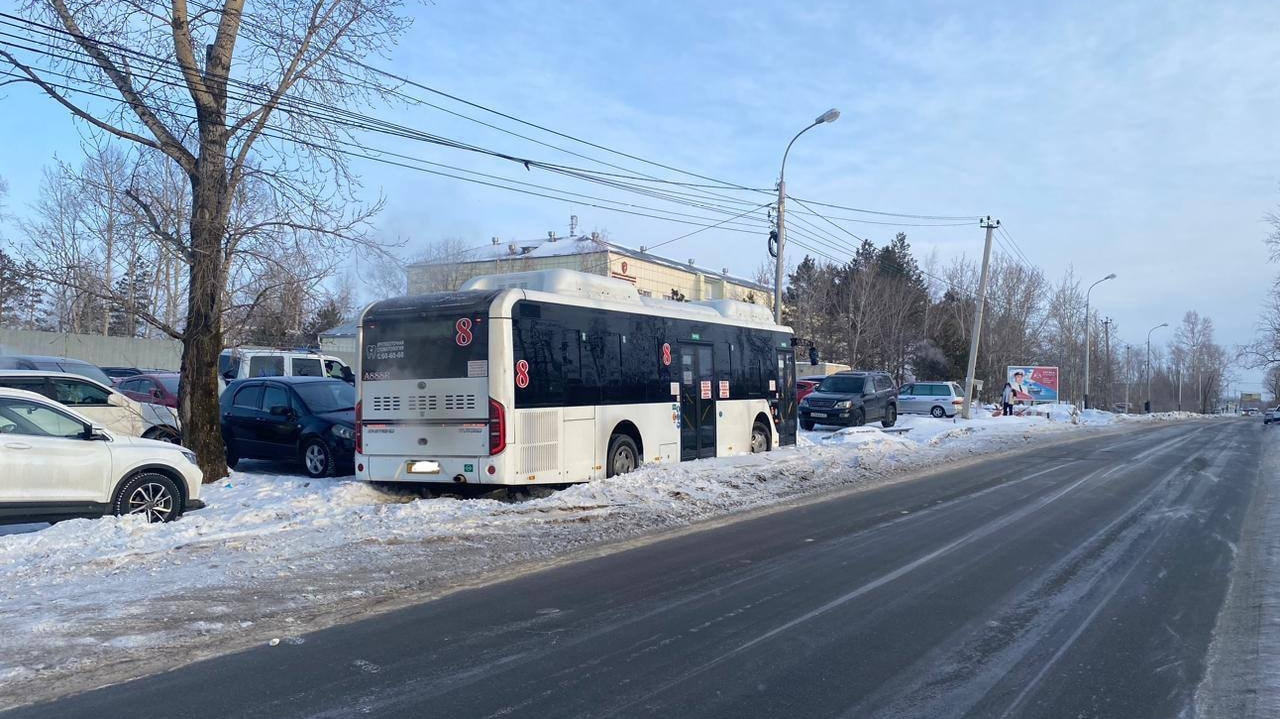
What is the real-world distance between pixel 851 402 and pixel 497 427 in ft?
66.4

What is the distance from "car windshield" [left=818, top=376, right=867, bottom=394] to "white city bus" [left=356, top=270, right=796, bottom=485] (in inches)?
654

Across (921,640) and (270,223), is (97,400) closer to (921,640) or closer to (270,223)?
(270,223)

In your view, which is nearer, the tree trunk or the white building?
the tree trunk

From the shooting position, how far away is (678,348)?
615 inches

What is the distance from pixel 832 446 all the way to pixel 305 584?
585 inches

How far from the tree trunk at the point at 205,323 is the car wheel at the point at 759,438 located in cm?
959

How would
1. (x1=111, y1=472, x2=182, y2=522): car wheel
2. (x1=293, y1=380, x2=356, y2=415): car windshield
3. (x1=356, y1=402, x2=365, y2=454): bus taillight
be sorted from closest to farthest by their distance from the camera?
(x1=111, y1=472, x2=182, y2=522): car wheel
(x1=356, y1=402, x2=365, y2=454): bus taillight
(x1=293, y1=380, x2=356, y2=415): car windshield

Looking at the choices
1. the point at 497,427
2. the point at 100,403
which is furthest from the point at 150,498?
the point at 100,403

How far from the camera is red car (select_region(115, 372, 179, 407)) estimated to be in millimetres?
17875

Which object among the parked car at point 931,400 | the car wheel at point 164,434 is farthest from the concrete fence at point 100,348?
the parked car at point 931,400

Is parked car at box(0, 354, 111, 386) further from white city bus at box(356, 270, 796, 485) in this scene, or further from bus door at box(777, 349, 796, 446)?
bus door at box(777, 349, 796, 446)

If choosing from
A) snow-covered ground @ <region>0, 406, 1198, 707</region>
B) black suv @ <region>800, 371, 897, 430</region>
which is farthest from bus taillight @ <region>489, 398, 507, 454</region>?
black suv @ <region>800, 371, 897, 430</region>

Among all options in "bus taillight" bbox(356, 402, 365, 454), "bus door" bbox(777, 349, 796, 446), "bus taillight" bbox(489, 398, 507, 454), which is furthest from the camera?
"bus door" bbox(777, 349, 796, 446)

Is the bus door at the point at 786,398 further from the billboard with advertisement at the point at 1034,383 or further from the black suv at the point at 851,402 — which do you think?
the billboard with advertisement at the point at 1034,383
